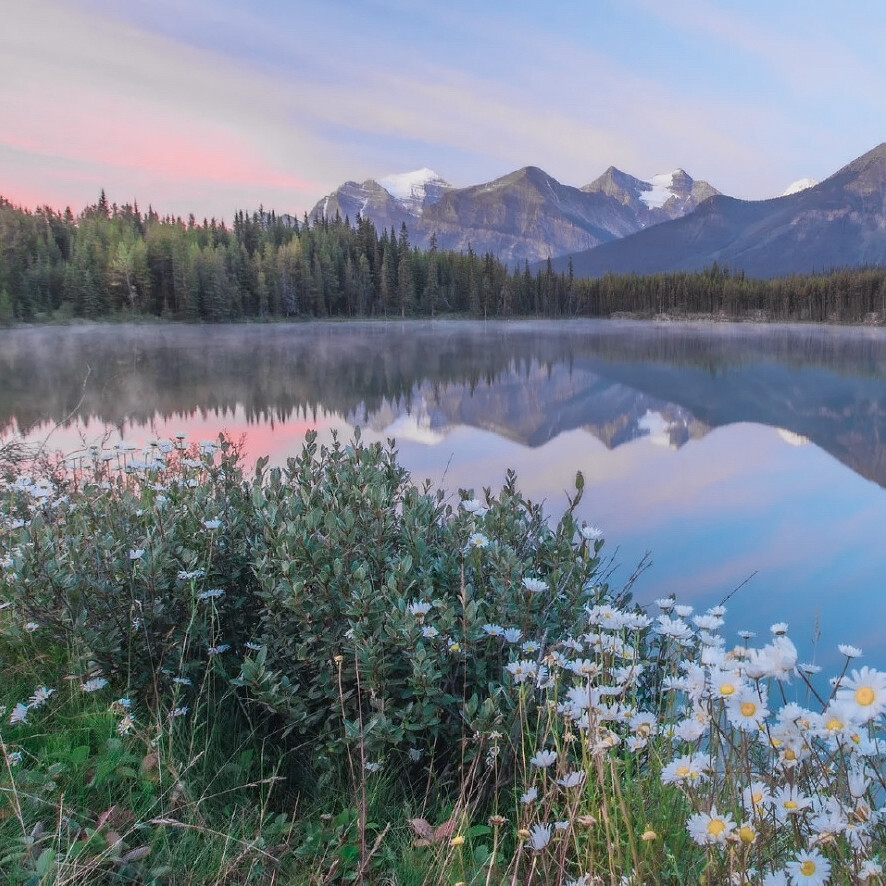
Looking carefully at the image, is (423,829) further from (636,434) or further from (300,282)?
(300,282)

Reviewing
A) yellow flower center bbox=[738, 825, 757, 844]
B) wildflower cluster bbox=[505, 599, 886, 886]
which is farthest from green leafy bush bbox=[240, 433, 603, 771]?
yellow flower center bbox=[738, 825, 757, 844]

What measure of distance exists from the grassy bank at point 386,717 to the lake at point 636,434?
1.01m

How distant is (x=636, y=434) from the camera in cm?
1630

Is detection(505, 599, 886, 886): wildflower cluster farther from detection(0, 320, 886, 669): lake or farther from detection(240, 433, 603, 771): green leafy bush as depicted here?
detection(0, 320, 886, 669): lake

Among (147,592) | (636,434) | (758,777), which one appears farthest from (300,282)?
(758,777)

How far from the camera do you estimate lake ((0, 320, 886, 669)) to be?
7676mm

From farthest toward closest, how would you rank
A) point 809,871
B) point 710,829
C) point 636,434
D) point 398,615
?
point 636,434 → point 398,615 → point 710,829 → point 809,871

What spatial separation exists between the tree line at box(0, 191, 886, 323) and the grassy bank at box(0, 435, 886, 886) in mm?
73586

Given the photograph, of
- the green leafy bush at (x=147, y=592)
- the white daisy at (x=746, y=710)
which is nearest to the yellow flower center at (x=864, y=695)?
the white daisy at (x=746, y=710)

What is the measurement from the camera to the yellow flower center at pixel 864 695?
159cm

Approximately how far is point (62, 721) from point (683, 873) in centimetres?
304

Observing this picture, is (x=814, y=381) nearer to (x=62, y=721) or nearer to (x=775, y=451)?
(x=775, y=451)

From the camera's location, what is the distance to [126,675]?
3.88 meters

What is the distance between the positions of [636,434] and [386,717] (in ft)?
46.0
